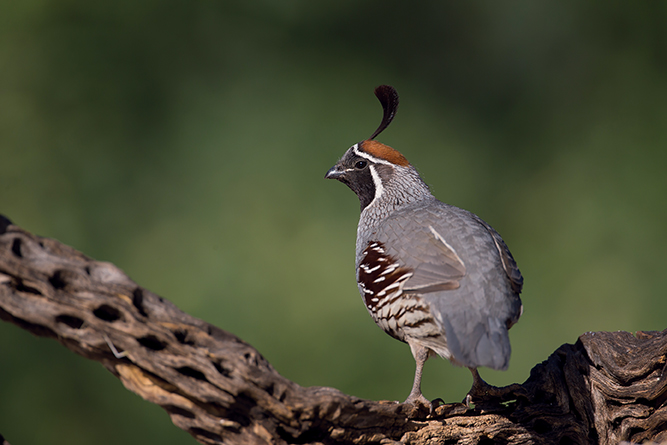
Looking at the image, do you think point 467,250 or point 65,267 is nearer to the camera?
point 65,267

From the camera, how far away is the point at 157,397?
168cm

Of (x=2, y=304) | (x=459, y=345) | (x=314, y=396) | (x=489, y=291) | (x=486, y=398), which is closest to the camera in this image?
(x=2, y=304)

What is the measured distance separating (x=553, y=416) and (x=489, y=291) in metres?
0.59

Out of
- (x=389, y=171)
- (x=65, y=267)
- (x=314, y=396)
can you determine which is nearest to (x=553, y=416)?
(x=314, y=396)

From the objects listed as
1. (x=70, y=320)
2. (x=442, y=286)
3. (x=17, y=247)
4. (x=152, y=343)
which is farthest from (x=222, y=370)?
(x=442, y=286)

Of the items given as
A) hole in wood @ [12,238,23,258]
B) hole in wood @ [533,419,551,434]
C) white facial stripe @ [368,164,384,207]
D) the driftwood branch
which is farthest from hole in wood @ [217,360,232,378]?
white facial stripe @ [368,164,384,207]

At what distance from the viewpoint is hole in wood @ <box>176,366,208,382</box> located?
1680mm

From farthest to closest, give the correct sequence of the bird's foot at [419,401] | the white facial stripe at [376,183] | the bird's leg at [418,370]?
the white facial stripe at [376,183] < the bird's leg at [418,370] < the bird's foot at [419,401]

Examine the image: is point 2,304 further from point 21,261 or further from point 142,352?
point 142,352

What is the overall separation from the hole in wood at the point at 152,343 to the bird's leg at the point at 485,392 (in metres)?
1.22

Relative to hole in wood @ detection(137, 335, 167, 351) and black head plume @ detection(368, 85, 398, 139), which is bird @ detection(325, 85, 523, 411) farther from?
hole in wood @ detection(137, 335, 167, 351)

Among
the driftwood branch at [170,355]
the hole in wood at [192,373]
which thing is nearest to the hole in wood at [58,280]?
the driftwood branch at [170,355]

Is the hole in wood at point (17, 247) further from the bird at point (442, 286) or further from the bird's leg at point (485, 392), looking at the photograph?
the bird's leg at point (485, 392)

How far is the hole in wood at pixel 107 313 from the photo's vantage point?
167 cm
